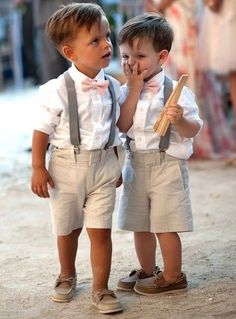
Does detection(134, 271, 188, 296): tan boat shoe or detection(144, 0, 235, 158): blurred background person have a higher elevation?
detection(144, 0, 235, 158): blurred background person

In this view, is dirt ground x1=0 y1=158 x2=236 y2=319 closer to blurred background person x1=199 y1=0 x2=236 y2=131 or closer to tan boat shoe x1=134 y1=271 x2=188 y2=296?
tan boat shoe x1=134 y1=271 x2=188 y2=296

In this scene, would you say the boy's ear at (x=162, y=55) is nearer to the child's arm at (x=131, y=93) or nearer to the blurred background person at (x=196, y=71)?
the child's arm at (x=131, y=93)

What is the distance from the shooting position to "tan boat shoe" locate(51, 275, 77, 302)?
2.74m

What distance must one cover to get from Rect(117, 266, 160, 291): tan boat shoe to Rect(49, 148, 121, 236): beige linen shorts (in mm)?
316

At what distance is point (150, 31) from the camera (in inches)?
105

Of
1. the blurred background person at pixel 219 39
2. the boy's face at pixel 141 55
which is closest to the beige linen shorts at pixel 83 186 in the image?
the boy's face at pixel 141 55

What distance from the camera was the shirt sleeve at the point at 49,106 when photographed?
8.50ft

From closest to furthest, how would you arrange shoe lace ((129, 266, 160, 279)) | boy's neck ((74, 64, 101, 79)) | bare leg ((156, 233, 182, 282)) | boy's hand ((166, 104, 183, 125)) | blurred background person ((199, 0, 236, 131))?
boy's hand ((166, 104, 183, 125))
boy's neck ((74, 64, 101, 79))
bare leg ((156, 233, 182, 282))
shoe lace ((129, 266, 160, 279))
blurred background person ((199, 0, 236, 131))

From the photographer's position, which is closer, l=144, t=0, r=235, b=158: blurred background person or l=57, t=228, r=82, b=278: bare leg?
l=57, t=228, r=82, b=278: bare leg

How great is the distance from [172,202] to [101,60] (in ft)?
1.87

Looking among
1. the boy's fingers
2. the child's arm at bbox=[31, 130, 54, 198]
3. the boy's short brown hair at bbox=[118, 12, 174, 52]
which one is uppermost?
the boy's short brown hair at bbox=[118, 12, 174, 52]

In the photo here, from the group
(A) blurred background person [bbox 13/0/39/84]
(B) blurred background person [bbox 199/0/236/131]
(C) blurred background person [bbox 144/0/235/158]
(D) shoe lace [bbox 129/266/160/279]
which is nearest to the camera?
(D) shoe lace [bbox 129/266/160/279]

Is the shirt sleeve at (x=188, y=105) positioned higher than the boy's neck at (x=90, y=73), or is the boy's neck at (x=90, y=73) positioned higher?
the boy's neck at (x=90, y=73)

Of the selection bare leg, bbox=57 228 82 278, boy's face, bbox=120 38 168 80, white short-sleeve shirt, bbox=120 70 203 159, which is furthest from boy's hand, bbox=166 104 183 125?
bare leg, bbox=57 228 82 278
